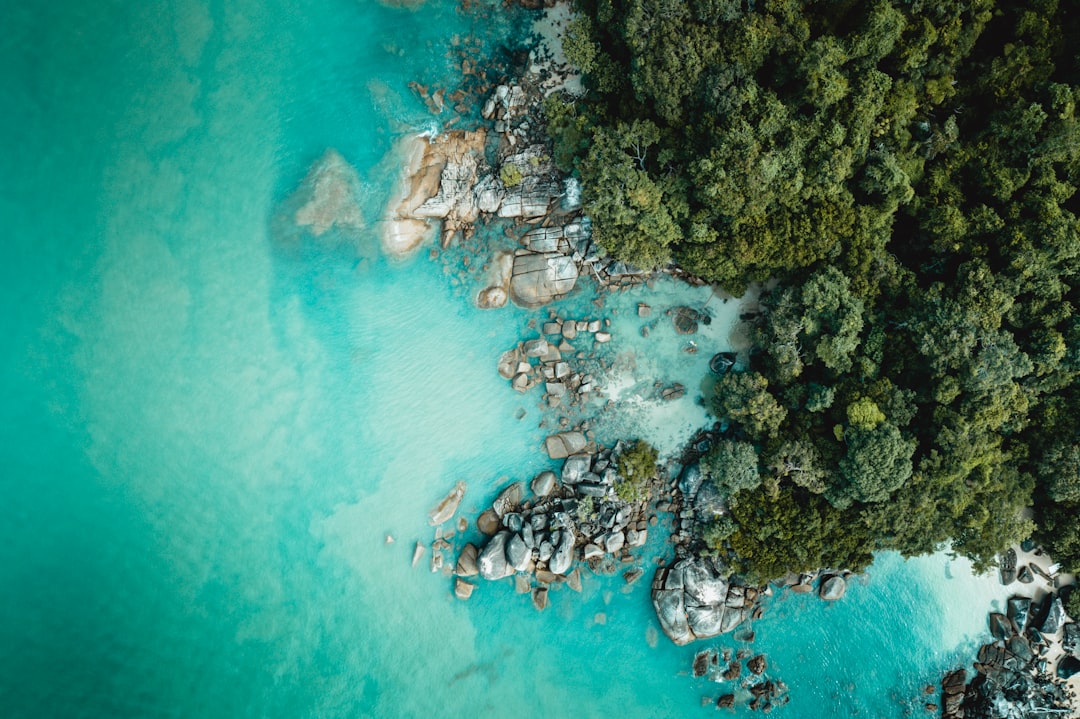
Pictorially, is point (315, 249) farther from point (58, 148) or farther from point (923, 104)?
point (923, 104)

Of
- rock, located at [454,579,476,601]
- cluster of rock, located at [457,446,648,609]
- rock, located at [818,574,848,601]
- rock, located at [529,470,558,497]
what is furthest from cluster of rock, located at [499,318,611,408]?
rock, located at [818,574,848,601]

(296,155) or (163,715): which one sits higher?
(296,155)

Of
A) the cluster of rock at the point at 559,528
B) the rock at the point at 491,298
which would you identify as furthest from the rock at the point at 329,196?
the cluster of rock at the point at 559,528

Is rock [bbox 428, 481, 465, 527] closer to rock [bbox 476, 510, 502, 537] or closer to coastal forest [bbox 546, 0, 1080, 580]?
rock [bbox 476, 510, 502, 537]

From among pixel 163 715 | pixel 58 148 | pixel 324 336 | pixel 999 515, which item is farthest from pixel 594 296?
pixel 163 715

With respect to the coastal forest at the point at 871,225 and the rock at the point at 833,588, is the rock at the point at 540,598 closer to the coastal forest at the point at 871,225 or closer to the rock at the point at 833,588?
the coastal forest at the point at 871,225

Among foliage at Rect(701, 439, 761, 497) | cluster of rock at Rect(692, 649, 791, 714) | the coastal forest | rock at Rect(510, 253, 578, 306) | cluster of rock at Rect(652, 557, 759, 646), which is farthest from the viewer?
cluster of rock at Rect(692, 649, 791, 714)

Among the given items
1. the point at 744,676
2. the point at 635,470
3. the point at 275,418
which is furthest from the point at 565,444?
the point at 744,676

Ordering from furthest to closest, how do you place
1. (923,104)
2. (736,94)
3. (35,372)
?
(35,372), (923,104), (736,94)
